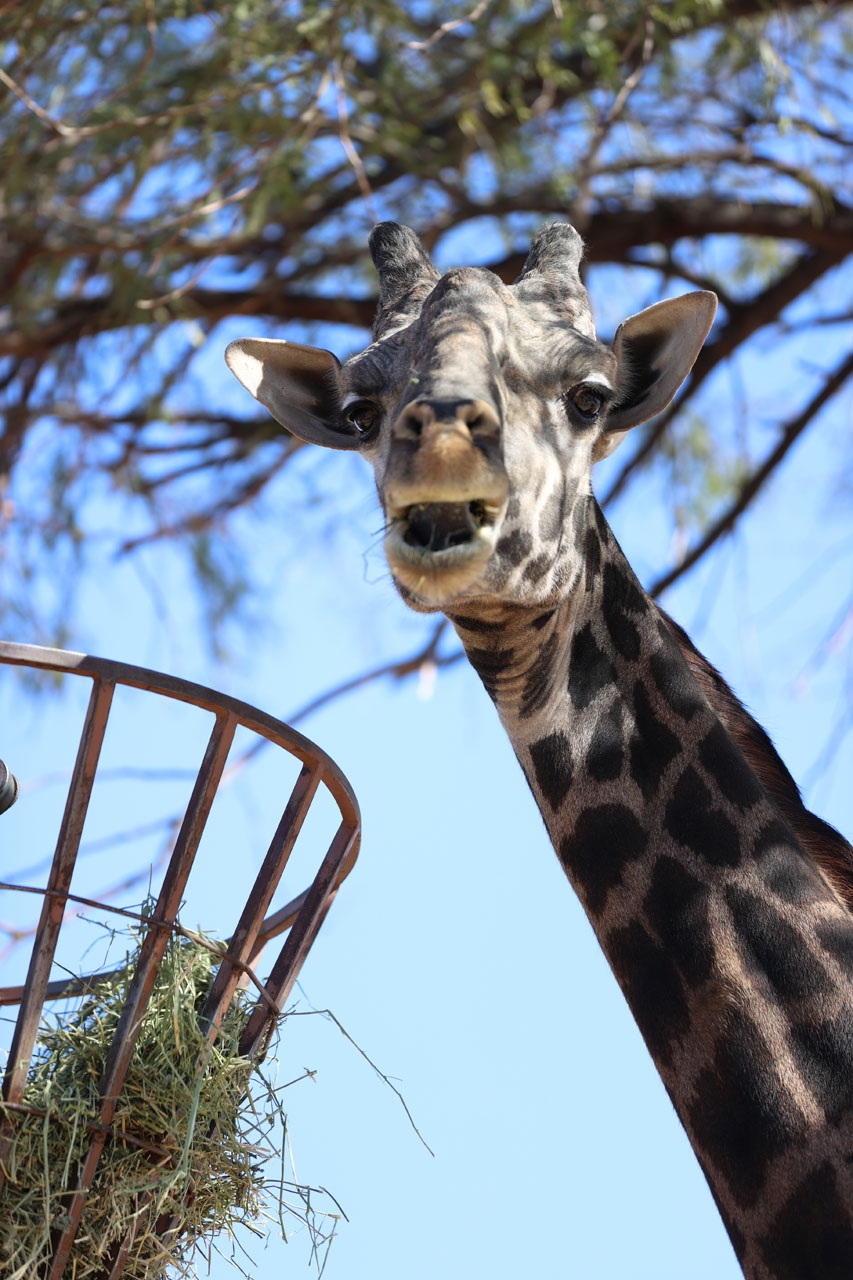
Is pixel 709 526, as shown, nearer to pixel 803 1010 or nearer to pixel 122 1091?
pixel 803 1010

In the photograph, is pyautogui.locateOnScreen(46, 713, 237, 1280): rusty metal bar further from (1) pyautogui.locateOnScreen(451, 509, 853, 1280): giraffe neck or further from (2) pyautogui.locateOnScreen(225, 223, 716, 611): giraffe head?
(1) pyautogui.locateOnScreen(451, 509, 853, 1280): giraffe neck

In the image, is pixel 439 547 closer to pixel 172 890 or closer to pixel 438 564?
pixel 438 564

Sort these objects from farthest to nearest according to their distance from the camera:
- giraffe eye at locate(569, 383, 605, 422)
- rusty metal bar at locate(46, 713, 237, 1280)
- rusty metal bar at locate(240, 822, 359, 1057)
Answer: giraffe eye at locate(569, 383, 605, 422) < rusty metal bar at locate(240, 822, 359, 1057) < rusty metal bar at locate(46, 713, 237, 1280)

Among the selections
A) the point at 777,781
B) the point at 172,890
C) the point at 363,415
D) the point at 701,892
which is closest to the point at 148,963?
the point at 172,890

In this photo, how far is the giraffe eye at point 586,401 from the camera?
135 inches

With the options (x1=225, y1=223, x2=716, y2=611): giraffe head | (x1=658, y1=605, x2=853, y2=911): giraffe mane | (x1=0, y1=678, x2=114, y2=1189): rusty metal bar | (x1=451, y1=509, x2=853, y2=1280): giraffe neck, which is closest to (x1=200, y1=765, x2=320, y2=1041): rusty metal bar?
(x1=0, y1=678, x2=114, y2=1189): rusty metal bar

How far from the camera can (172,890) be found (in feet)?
9.00

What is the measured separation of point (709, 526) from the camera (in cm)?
789

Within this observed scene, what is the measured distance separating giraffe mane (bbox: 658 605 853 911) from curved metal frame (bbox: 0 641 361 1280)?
104cm

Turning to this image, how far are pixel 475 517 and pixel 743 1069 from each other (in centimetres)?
122

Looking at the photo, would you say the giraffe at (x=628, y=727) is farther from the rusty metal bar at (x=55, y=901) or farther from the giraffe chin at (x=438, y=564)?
the rusty metal bar at (x=55, y=901)

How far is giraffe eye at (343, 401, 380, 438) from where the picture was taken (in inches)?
135

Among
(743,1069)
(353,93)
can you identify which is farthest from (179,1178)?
(353,93)

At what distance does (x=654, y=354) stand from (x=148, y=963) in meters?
2.02
